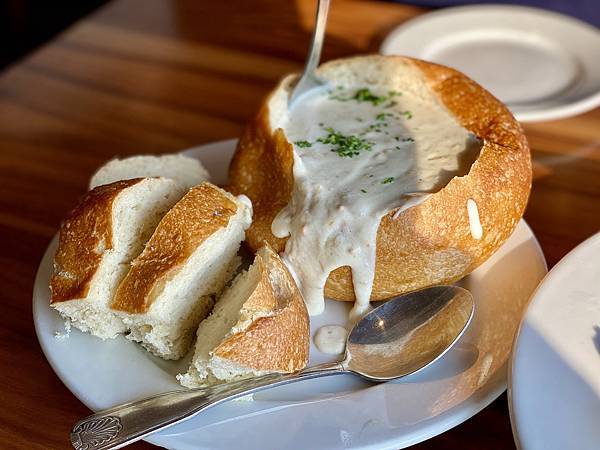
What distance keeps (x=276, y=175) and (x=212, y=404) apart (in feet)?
1.46

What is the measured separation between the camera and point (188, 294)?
4.00ft

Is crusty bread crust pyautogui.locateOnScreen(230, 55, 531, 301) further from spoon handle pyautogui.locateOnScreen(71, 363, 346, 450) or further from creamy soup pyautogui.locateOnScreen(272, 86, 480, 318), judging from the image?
spoon handle pyautogui.locateOnScreen(71, 363, 346, 450)

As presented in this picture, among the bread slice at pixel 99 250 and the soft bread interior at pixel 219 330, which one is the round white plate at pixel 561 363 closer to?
the soft bread interior at pixel 219 330

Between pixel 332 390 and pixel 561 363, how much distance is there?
341mm

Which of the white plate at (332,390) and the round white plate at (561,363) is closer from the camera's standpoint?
the round white plate at (561,363)

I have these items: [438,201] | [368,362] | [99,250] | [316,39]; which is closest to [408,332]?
[368,362]

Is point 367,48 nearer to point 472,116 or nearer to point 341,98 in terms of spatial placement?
point 341,98

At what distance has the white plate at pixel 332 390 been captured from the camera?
3.39 feet

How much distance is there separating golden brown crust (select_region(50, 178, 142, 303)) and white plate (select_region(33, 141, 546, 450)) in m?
0.08

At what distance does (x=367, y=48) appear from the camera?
6.81 ft

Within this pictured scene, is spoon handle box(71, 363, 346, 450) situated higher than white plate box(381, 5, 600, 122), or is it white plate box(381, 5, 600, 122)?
white plate box(381, 5, 600, 122)

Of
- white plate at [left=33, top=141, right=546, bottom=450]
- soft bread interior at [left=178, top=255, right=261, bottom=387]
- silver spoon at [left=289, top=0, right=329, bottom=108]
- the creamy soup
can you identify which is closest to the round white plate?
white plate at [left=33, top=141, right=546, bottom=450]

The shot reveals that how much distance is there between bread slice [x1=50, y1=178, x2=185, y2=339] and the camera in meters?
1.19

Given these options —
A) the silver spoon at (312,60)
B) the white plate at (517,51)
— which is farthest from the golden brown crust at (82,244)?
the white plate at (517,51)
